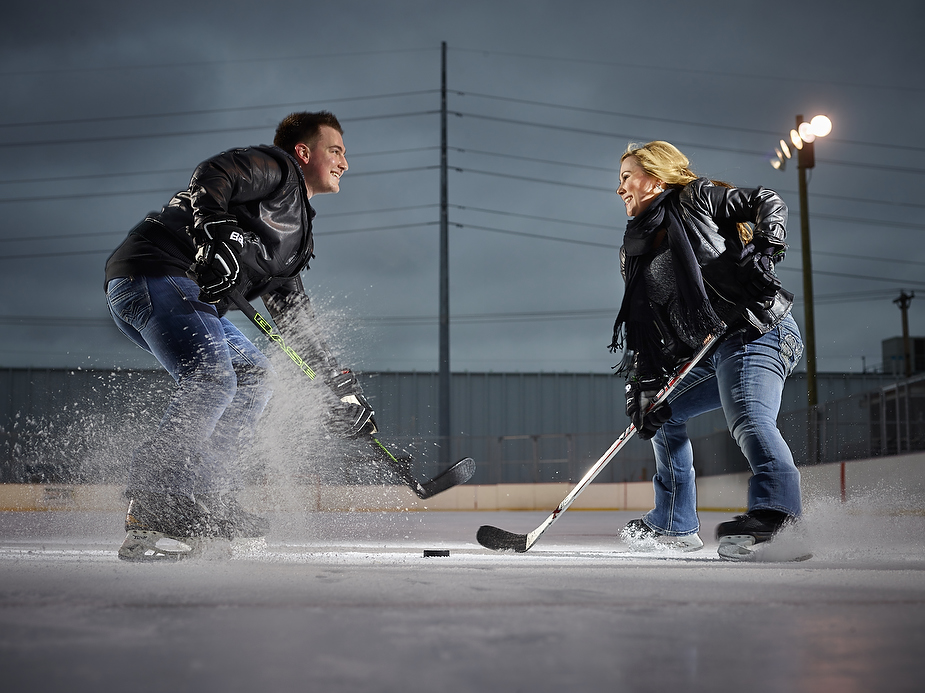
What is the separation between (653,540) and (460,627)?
6.63ft

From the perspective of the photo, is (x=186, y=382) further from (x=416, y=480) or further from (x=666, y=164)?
(x=666, y=164)

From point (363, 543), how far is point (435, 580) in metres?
1.71

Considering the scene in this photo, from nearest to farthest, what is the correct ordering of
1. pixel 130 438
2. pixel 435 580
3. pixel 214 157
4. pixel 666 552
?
1. pixel 435 580
2. pixel 214 157
3. pixel 666 552
4. pixel 130 438

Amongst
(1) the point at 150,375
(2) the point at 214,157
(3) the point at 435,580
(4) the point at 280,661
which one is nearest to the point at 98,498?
(1) the point at 150,375

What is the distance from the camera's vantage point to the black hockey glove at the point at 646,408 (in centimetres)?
292

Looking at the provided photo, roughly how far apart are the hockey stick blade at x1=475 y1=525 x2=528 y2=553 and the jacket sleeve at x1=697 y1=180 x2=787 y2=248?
136 cm

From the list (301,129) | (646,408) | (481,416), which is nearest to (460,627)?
(646,408)

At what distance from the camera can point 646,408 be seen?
116 inches

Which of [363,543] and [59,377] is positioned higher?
[59,377]

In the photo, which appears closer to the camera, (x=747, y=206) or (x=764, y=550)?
(x=764, y=550)

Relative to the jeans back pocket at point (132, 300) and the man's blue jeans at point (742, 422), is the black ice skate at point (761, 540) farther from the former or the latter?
the jeans back pocket at point (132, 300)

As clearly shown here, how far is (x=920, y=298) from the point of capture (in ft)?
102

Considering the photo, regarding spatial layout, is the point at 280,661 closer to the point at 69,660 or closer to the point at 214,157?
the point at 69,660

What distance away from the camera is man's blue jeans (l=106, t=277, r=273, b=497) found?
242 cm
